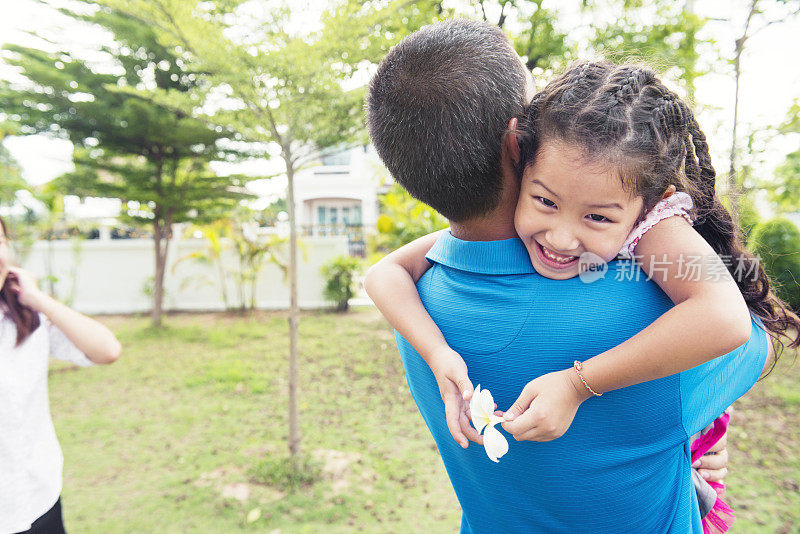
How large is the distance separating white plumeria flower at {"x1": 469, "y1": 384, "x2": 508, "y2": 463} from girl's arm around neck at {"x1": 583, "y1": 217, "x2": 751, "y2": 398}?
15cm

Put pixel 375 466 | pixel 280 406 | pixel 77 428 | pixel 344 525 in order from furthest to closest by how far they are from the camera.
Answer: pixel 280 406, pixel 77 428, pixel 375 466, pixel 344 525

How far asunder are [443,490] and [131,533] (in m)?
2.04

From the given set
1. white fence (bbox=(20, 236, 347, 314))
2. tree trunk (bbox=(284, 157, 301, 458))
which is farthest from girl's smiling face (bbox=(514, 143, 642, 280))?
white fence (bbox=(20, 236, 347, 314))

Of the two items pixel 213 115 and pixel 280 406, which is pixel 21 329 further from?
pixel 280 406

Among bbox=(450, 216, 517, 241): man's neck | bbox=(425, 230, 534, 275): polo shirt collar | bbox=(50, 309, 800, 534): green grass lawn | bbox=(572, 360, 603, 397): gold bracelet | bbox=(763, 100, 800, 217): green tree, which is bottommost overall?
bbox=(50, 309, 800, 534): green grass lawn

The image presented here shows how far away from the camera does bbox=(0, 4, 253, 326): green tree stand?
7789 millimetres

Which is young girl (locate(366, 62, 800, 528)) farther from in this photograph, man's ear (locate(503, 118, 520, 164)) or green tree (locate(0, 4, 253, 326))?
green tree (locate(0, 4, 253, 326))

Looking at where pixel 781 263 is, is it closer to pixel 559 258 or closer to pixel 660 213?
pixel 660 213

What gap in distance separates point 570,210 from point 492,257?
152mm

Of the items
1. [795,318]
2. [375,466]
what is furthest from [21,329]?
[375,466]

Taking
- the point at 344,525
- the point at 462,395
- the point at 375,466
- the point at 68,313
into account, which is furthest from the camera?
the point at 375,466

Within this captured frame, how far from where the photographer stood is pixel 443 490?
12.0ft

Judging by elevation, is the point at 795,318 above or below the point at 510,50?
below

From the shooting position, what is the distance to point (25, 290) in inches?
69.8
